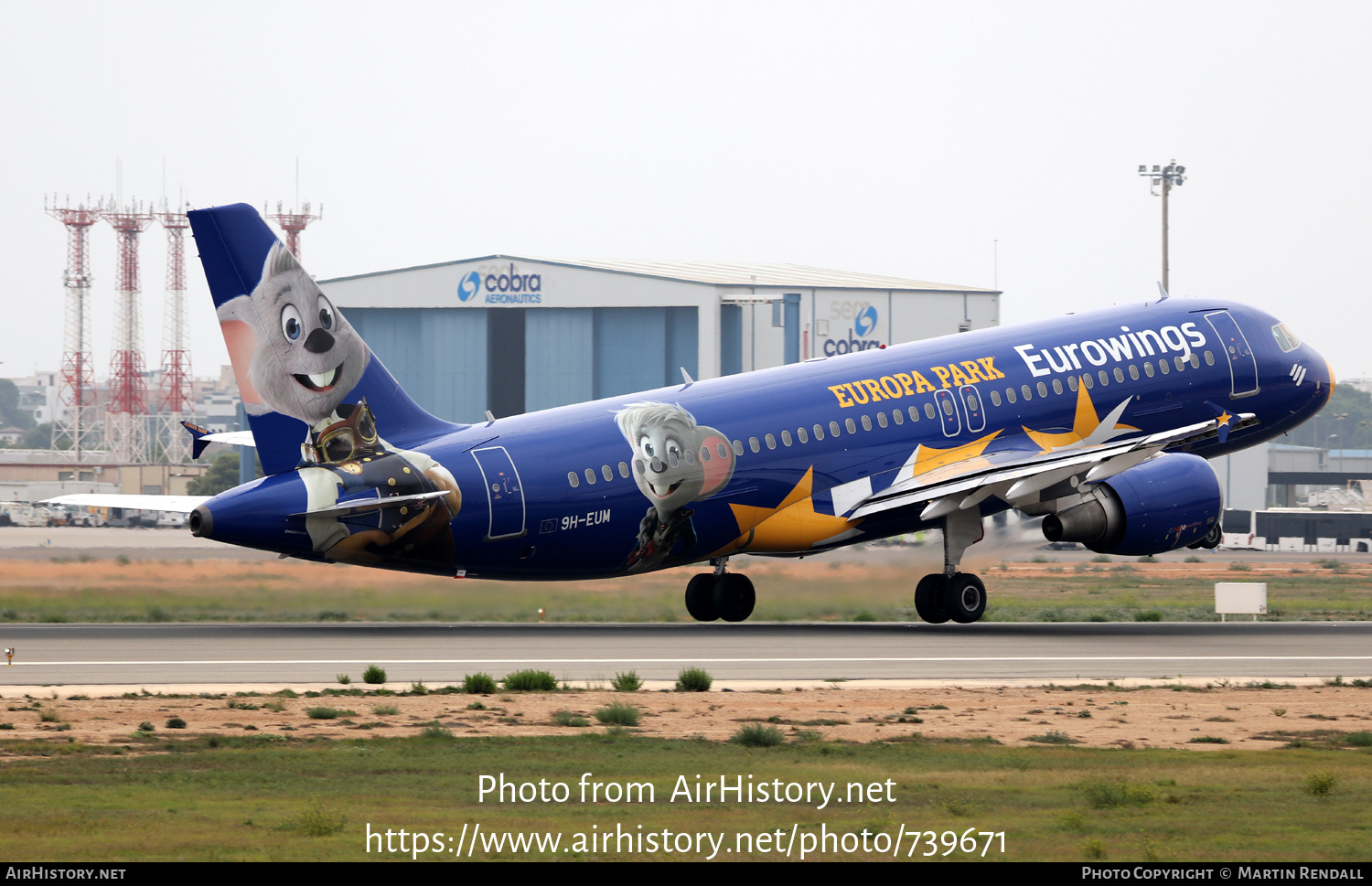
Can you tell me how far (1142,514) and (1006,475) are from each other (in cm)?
300

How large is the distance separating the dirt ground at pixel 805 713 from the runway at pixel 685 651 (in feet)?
7.15

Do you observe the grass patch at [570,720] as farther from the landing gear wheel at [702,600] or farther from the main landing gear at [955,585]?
the main landing gear at [955,585]

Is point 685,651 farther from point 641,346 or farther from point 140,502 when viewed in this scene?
point 641,346

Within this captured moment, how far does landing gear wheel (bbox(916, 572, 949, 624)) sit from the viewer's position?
36.9 metres

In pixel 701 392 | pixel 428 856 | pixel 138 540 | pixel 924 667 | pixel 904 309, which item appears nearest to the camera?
pixel 428 856

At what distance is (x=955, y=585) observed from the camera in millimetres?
36719

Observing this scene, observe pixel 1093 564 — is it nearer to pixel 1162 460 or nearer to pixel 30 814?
pixel 1162 460

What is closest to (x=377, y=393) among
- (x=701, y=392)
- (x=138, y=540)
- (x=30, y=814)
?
(x=701, y=392)

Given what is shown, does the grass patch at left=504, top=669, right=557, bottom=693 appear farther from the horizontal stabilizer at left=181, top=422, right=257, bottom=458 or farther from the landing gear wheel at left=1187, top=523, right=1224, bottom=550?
the landing gear wheel at left=1187, top=523, right=1224, bottom=550

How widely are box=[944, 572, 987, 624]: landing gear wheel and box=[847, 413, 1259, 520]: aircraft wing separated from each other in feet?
5.91

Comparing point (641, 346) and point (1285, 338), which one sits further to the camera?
point (641, 346)

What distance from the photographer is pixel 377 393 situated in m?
31.0

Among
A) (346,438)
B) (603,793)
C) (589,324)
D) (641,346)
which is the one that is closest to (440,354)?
(589,324)

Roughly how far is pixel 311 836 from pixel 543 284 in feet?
264
